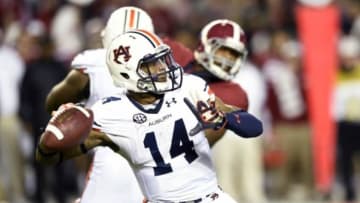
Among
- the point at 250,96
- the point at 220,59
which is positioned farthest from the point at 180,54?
the point at 250,96

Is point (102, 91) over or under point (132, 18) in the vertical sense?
under

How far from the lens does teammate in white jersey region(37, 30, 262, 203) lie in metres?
6.65

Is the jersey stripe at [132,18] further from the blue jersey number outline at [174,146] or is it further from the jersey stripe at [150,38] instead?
the blue jersey number outline at [174,146]

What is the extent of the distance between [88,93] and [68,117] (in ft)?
4.94

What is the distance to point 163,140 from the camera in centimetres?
670

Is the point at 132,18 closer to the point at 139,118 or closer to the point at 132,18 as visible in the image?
the point at 132,18

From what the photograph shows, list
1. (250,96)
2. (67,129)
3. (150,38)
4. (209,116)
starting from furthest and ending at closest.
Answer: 1. (250,96)
2. (150,38)
3. (209,116)
4. (67,129)

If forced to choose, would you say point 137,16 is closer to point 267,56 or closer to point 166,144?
point 166,144

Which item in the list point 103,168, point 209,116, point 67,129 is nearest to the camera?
point 67,129

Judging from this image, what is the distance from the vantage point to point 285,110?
12.9 m

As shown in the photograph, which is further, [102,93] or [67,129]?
[102,93]

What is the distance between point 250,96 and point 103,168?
437cm

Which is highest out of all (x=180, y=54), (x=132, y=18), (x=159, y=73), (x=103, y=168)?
(x=132, y=18)

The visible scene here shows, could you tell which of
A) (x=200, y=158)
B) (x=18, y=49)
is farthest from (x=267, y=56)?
(x=200, y=158)
